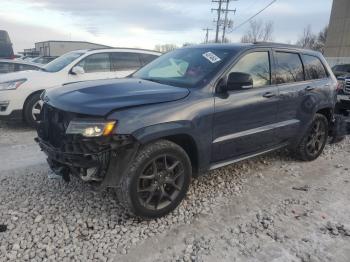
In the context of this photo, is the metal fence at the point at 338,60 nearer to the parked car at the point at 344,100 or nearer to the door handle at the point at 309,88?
the parked car at the point at 344,100

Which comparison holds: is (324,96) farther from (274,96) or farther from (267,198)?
(267,198)

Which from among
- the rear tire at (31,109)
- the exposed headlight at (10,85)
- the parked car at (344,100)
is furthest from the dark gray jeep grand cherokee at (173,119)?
the exposed headlight at (10,85)

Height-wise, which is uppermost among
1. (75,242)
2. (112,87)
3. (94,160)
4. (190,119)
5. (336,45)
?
(336,45)

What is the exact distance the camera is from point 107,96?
3201mm

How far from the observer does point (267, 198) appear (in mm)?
4039

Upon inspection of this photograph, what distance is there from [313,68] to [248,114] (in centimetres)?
189

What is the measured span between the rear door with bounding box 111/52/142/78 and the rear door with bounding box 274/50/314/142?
4.25 m

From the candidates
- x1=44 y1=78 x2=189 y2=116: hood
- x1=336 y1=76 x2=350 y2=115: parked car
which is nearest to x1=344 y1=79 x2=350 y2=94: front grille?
x1=336 y1=76 x2=350 y2=115: parked car

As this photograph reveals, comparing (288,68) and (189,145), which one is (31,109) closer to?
(189,145)

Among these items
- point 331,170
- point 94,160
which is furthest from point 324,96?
point 94,160

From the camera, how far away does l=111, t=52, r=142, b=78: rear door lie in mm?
7902

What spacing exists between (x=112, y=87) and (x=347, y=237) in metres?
2.76

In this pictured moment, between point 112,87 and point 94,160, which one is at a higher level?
point 112,87

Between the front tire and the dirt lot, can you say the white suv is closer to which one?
the dirt lot
